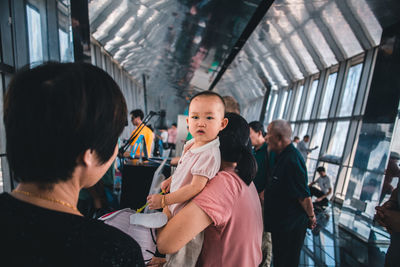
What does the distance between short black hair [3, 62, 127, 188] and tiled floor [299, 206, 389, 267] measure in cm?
398

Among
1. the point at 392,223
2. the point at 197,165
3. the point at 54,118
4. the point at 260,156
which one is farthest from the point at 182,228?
the point at 260,156

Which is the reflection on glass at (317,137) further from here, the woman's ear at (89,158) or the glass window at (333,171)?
the woman's ear at (89,158)

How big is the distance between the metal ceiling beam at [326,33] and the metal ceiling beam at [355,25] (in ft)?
1.70

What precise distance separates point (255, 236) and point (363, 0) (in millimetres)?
6880

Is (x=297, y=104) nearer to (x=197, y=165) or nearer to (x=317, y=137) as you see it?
(x=317, y=137)

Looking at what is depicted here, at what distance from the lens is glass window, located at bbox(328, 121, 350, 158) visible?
9.70 meters

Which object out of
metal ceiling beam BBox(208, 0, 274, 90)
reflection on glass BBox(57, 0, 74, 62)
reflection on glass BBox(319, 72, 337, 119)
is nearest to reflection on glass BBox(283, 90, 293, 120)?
reflection on glass BBox(319, 72, 337, 119)

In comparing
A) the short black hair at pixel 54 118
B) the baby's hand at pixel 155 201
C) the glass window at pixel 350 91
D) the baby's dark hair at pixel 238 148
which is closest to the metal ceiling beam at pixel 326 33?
the glass window at pixel 350 91

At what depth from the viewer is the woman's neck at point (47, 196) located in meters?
0.56

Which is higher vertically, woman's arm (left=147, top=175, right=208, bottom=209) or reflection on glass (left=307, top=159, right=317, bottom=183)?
woman's arm (left=147, top=175, right=208, bottom=209)

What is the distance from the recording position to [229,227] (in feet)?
3.16

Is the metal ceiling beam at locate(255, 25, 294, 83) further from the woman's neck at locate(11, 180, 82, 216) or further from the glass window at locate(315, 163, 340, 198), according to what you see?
the woman's neck at locate(11, 180, 82, 216)

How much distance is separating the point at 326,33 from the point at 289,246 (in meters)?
8.27

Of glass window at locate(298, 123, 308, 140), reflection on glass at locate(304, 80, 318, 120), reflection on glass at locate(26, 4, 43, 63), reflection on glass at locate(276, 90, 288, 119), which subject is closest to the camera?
reflection on glass at locate(26, 4, 43, 63)
